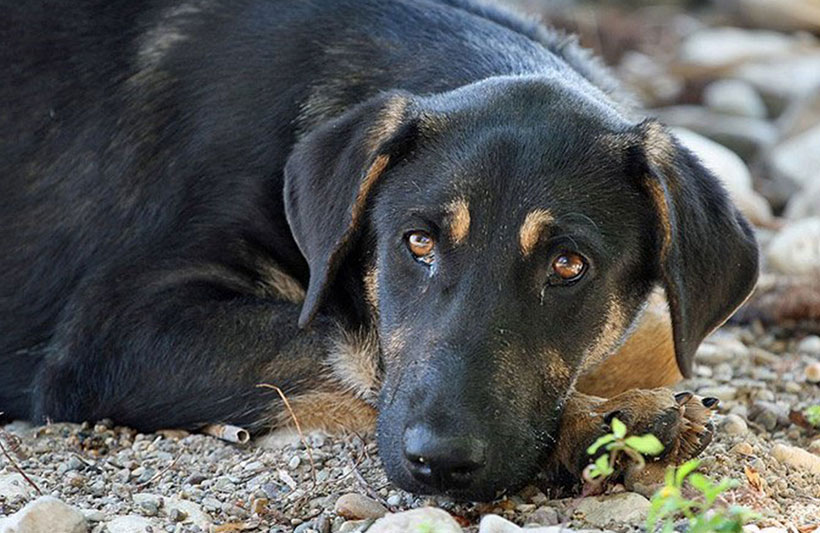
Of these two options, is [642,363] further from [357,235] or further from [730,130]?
[730,130]

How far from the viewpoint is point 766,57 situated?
48.1ft

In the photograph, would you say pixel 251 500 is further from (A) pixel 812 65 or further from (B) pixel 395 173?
(A) pixel 812 65

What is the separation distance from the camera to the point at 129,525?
4238 mm

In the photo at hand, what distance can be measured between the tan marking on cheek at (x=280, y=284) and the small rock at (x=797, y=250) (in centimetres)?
322

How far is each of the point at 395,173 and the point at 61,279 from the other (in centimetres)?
167

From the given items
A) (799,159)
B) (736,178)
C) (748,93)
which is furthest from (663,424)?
(748,93)

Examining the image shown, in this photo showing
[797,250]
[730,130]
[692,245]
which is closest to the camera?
[692,245]

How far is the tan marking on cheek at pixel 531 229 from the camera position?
14.6ft

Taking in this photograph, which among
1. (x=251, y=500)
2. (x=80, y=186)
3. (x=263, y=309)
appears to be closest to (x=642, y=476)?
(x=251, y=500)

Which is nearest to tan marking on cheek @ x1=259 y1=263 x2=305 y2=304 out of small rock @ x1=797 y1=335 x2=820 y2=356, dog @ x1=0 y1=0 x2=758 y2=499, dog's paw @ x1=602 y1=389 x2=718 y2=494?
dog @ x1=0 y1=0 x2=758 y2=499

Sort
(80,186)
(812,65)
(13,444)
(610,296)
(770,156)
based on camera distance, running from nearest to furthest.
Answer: (610,296), (13,444), (80,186), (770,156), (812,65)

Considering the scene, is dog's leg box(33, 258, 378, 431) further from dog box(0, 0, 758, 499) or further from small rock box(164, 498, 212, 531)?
small rock box(164, 498, 212, 531)

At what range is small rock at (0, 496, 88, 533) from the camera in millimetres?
3990

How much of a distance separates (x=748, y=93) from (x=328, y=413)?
835 cm
